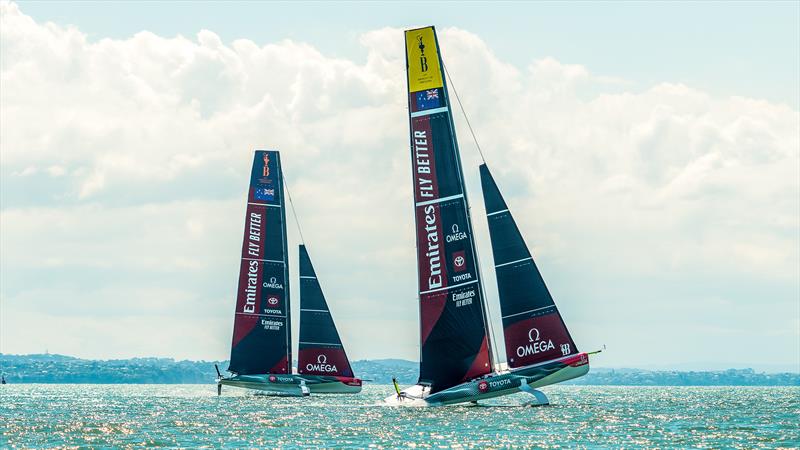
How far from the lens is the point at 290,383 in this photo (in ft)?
263

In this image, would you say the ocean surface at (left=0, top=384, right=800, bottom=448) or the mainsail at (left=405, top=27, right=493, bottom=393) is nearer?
the ocean surface at (left=0, top=384, right=800, bottom=448)

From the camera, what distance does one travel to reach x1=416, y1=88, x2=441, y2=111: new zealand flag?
55938 mm

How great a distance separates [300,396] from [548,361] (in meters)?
28.0

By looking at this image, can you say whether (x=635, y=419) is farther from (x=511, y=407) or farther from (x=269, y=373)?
(x=269, y=373)

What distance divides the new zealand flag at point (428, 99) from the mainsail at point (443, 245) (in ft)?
0.19

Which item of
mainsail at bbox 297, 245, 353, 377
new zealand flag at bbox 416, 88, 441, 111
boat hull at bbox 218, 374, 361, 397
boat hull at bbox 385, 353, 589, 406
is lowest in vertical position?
boat hull at bbox 385, 353, 589, 406

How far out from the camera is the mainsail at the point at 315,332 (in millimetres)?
79938

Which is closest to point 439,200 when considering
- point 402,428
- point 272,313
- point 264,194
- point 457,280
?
point 457,280

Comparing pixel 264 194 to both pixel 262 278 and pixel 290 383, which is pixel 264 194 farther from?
pixel 290 383

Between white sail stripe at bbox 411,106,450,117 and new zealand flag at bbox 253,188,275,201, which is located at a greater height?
new zealand flag at bbox 253,188,275,201

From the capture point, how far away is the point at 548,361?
55062 millimetres

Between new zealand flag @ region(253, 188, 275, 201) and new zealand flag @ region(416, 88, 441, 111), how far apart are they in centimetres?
2546

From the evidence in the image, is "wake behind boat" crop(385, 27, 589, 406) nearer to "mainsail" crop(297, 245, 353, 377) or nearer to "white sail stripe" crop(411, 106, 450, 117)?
"white sail stripe" crop(411, 106, 450, 117)

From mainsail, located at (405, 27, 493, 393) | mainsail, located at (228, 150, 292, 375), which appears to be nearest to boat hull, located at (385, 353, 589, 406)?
mainsail, located at (405, 27, 493, 393)
